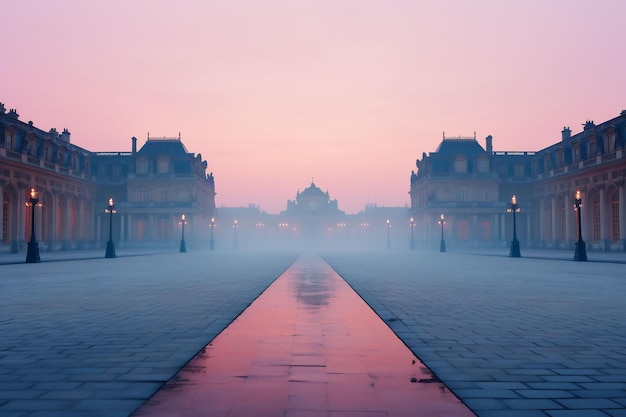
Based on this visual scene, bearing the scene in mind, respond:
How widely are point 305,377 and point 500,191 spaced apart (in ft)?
224

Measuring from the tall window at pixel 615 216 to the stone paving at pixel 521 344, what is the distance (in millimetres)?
35592

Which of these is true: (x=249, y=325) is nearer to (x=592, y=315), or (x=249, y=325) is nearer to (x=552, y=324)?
(x=552, y=324)

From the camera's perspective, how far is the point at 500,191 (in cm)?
6825

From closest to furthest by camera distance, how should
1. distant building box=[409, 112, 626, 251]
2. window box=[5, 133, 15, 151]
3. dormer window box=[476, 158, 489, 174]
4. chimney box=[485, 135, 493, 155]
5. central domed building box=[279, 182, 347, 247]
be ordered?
window box=[5, 133, 15, 151], distant building box=[409, 112, 626, 251], dormer window box=[476, 158, 489, 174], chimney box=[485, 135, 493, 155], central domed building box=[279, 182, 347, 247]

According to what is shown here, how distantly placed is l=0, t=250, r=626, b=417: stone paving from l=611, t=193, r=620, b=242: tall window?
1398 inches

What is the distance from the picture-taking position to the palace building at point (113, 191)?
4788 cm

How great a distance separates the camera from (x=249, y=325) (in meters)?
7.18

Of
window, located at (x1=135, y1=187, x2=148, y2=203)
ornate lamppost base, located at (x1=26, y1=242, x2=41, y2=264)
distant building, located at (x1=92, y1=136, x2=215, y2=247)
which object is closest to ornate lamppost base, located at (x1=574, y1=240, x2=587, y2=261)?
ornate lamppost base, located at (x1=26, y1=242, x2=41, y2=264)

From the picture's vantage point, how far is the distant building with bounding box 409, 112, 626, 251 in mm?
51406

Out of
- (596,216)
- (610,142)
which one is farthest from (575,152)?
(596,216)

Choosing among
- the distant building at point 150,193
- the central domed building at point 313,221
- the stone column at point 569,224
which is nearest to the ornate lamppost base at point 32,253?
the distant building at point 150,193

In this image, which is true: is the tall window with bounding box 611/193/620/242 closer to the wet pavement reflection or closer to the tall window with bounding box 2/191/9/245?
the wet pavement reflection

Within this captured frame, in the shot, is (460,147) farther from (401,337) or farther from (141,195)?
(401,337)

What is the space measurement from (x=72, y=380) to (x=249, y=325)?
3024mm
